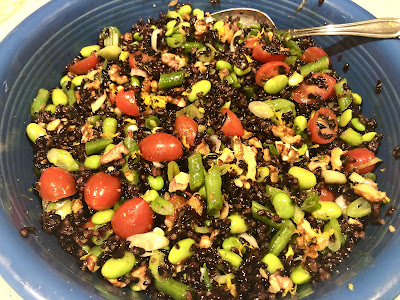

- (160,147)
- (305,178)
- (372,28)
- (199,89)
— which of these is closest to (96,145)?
(160,147)

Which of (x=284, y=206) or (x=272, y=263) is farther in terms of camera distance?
(x=284, y=206)

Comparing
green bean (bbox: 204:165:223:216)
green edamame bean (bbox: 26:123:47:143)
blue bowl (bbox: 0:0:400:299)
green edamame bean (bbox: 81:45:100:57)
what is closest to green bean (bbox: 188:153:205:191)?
green bean (bbox: 204:165:223:216)

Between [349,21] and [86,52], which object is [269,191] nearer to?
[349,21]

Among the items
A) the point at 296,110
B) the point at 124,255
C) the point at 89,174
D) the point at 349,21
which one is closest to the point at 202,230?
the point at 124,255

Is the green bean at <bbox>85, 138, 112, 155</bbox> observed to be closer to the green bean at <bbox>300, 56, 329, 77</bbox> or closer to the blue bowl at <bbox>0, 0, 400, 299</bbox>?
the blue bowl at <bbox>0, 0, 400, 299</bbox>

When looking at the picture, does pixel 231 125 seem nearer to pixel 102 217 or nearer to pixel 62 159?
pixel 102 217

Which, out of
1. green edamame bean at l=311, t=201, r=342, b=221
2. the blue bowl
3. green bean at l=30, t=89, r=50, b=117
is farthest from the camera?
green bean at l=30, t=89, r=50, b=117
